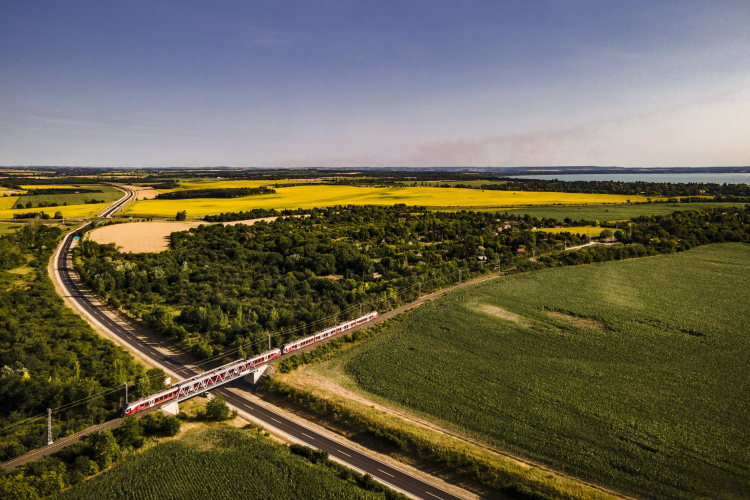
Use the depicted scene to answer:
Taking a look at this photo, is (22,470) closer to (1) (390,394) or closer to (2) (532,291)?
(1) (390,394)

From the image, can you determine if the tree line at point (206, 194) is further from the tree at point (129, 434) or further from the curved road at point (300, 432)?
the tree at point (129, 434)

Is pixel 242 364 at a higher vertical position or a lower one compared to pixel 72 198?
lower

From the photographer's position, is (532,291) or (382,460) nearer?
(382,460)

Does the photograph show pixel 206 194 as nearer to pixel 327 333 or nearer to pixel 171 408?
pixel 327 333

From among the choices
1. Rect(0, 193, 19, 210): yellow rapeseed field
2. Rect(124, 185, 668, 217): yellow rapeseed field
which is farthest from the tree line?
Rect(0, 193, 19, 210): yellow rapeseed field

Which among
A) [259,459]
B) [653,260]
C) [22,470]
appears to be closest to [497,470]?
[259,459]

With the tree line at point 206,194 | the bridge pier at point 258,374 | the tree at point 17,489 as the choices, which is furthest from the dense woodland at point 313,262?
the tree line at point 206,194

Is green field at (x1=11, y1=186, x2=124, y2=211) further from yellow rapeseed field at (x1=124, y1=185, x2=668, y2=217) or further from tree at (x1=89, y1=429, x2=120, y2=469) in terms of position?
tree at (x1=89, y1=429, x2=120, y2=469)

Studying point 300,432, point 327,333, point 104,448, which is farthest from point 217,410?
point 327,333
